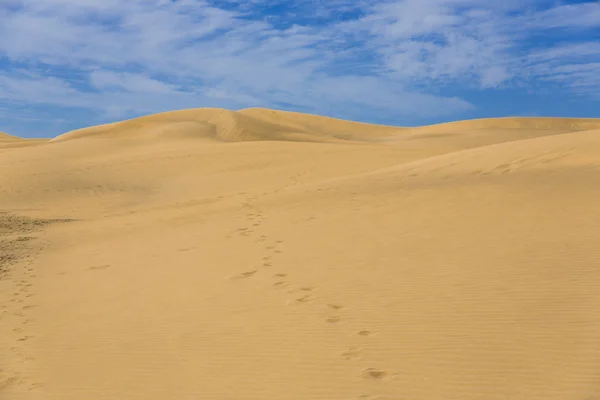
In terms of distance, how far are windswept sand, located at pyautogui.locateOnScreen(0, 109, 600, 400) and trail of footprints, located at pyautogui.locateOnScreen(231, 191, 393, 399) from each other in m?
0.03

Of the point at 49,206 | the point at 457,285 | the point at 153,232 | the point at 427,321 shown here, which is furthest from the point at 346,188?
the point at 49,206

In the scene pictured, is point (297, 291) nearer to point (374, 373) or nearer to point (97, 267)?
point (374, 373)

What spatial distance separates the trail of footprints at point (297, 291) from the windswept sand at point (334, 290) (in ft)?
0.09

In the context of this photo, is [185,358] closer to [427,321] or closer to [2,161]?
[427,321]

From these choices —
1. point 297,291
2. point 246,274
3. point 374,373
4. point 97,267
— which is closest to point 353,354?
point 374,373

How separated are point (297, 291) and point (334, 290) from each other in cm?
43

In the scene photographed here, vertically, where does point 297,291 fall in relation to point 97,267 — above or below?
below

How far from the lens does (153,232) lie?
38.4ft

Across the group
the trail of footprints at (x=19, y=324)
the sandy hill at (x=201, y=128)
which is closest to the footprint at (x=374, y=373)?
the trail of footprints at (x=19, y=324)

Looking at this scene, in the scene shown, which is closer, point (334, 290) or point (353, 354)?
point (353, 354)

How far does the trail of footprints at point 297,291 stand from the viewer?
4.55 m

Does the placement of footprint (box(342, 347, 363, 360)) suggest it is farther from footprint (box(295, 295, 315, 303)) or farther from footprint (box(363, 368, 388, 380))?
footprint (box(295, 295, 315, 303))

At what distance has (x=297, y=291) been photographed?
21.8ft

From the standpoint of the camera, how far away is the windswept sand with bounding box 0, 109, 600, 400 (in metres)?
4.56
